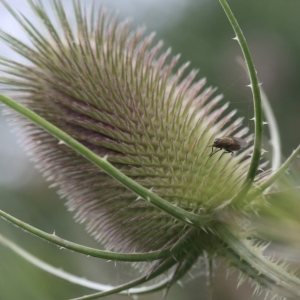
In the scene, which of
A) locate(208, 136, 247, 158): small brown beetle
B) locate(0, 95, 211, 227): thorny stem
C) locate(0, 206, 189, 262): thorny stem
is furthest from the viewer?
locate(208, 136, 247, 158): small brown beetle

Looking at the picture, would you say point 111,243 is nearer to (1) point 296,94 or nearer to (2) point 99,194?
(2) point 99,194

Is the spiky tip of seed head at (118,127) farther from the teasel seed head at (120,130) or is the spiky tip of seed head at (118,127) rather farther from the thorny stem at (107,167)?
the thorny stem at (107,167)

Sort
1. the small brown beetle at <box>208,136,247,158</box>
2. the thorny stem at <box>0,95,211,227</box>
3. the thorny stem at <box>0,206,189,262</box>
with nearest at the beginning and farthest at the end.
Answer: the thorny stem at <box>0,95,211,227</box> < the thorny stem at <box>0,206,189,262</box> < the small brown beetle at <box>208,136,247,158</box>

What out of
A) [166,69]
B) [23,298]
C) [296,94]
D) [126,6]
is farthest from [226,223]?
[126,6]

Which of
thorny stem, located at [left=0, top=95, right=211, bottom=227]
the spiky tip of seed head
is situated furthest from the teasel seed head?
thorny stem, located at [left=0, top=95, right=211, bottom=227]

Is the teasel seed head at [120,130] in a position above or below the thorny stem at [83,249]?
above

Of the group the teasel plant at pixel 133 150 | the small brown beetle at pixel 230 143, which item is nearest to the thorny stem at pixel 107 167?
the teasel plant at pixel 133 150

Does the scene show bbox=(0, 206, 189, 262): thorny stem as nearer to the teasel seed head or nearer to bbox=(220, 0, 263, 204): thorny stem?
the teasel seed head

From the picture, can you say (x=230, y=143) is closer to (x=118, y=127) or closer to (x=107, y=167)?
(x=118, y=127)
